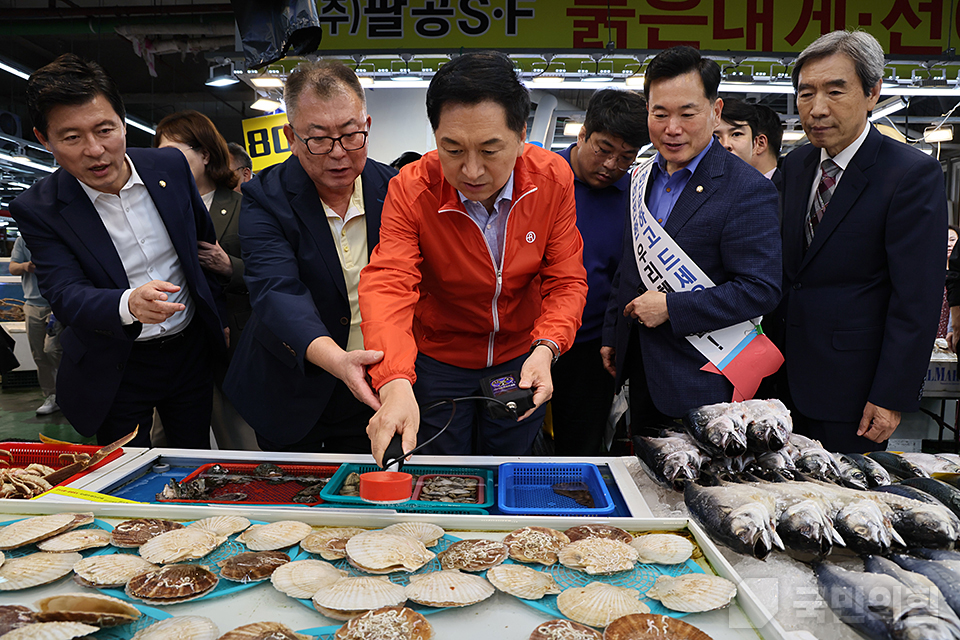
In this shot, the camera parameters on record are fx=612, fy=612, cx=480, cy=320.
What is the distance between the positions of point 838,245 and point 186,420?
Result: 215cm

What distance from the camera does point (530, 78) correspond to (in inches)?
207

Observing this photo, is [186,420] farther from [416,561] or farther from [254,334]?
[416,561]

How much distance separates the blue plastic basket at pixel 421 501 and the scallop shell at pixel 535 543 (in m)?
0.17

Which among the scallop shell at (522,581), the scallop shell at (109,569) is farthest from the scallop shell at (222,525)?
the scallop shell at (522,581)

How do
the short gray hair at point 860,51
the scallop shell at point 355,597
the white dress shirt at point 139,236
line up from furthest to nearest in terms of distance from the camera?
the white dress shirt at point 139,236 → the short gray hair at point 860,51 → the scallop shell at point 355,597

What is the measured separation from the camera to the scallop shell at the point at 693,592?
0.89m

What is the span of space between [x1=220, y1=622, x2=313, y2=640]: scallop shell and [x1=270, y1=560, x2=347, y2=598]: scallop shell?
0.30 feet

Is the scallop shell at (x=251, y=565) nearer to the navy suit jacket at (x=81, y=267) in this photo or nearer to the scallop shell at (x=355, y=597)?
the scallop shell at (x=355, y=597)

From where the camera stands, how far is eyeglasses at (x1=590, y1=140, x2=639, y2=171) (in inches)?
90.4

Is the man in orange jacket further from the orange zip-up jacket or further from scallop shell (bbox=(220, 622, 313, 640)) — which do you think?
scallop shell (bbox=(220, 622, 313, 640))

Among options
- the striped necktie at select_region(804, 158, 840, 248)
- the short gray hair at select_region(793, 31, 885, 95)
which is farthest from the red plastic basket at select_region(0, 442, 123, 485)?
the short gray hair at select_region(793, 31, 885, 95)

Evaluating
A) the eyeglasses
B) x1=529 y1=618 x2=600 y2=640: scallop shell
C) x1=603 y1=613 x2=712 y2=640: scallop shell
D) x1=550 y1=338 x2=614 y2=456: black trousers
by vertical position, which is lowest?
x1=550 y1=338 x2=614 y2=456: black trousers

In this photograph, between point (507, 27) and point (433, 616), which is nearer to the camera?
point (433, 616)

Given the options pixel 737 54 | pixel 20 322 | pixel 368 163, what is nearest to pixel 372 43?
pixel 737 54
